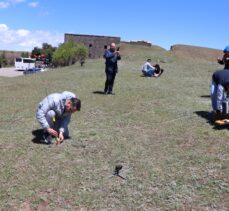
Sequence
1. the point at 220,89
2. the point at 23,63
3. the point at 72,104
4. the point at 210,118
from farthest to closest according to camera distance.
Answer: the point at 23,63, the point at 210,118, the point at 220,89, the point at 72,104

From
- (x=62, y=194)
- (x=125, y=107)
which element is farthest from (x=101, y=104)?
(x=62, y=194)

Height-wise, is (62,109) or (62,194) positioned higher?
(62,109)

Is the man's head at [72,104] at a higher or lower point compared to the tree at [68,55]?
higher

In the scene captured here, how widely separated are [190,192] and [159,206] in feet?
2.17

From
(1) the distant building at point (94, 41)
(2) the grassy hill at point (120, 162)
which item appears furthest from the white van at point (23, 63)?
A: (2) the grassy hill at point (120, 162)

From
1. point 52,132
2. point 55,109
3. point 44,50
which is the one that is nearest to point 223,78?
point 55,109

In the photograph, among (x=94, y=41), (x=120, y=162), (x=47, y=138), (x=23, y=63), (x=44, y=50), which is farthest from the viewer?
(x=44, y=50)

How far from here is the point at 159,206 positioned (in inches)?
267

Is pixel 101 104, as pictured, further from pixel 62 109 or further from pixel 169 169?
pixel 169 169

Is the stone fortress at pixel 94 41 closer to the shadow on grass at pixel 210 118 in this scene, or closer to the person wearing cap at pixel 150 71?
the person wearing cap at pixel 150 71

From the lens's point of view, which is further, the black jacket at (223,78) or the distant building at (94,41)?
the distant building at (94,41)

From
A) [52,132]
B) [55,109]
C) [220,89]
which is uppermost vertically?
[220,89]

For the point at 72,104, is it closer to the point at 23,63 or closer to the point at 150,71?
the point at 150,71

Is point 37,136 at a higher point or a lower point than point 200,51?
lower
